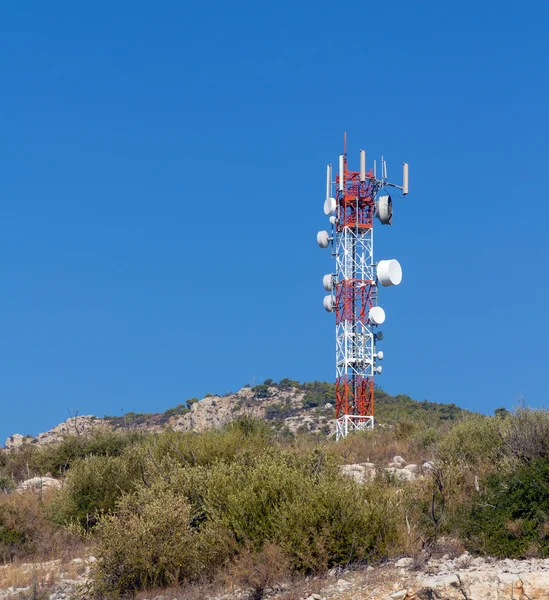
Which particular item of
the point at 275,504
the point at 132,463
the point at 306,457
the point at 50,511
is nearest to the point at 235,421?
the point at 132,463

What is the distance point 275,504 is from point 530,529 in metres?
4.08

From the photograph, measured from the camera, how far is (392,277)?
3366 centimetres

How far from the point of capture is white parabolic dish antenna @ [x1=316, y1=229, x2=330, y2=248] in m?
35.7

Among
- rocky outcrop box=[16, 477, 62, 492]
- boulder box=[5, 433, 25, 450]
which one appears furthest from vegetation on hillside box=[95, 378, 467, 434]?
rocky outcrop box=[16, 477, 62, 492]

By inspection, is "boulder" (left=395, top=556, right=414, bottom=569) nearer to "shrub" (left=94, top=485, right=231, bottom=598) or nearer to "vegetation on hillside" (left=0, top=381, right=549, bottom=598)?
"vegetation on hillside" (left=0, top=381, right=549, bottom=598)

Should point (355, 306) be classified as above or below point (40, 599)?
above

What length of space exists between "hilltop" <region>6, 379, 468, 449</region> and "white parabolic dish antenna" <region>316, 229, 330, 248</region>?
12.6 m

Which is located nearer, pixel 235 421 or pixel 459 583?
pixel 459 583

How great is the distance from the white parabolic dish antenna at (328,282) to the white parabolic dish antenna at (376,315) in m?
2.27

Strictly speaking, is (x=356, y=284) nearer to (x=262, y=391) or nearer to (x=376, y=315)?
(x=376, y=315)

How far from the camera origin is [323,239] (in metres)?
35.7

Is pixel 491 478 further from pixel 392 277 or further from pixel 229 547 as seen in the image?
pixel 392 277

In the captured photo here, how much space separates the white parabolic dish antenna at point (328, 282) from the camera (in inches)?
1390

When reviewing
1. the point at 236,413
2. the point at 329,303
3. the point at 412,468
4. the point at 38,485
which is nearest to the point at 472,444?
the point at 412,468
